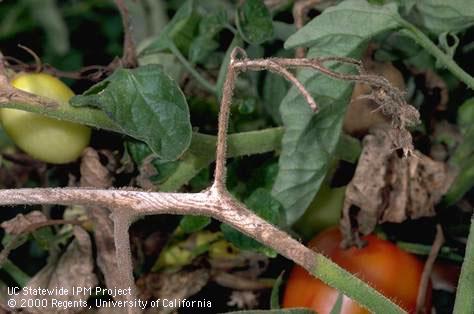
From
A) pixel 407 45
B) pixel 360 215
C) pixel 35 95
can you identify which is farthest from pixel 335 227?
pixel 35 95

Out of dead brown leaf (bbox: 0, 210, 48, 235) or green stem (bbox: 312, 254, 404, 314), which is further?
dead brown leaf (bbox: 0, 210, 48, 235)

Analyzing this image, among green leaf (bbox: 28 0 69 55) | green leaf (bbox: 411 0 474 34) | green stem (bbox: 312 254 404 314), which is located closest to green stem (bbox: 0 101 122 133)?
green stem (bbox: 312 254 404 314)

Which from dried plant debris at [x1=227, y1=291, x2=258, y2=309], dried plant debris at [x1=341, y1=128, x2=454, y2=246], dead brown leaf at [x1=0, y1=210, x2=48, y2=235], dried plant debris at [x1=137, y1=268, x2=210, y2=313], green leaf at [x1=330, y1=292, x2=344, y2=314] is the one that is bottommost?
dried plant debris at [x1=227, y1=291, x2=258, y2=309]

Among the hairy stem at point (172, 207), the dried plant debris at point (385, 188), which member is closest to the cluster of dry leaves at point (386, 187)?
the dried plant debris at point (385, 188)

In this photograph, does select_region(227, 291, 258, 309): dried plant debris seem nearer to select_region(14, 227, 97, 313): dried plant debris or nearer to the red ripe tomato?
the red ripe tomato

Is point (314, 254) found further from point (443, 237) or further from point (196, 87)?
point (196, 87)

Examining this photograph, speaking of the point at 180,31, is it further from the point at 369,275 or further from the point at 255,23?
the point at 369,275
